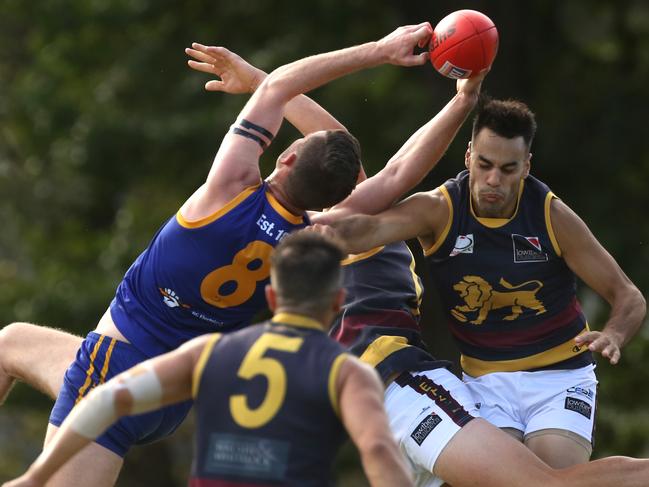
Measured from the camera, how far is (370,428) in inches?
175

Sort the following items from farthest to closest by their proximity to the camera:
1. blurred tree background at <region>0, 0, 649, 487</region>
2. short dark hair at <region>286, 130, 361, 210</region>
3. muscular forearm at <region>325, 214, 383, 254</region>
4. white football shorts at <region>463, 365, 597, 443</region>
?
blurred tree background at <region>0, 0, 649, 487</region>
white football shorts at <region>463, 365, 597, 443</region>
muscular forearm at <region>325, 214, 383, 254</region>
short dark hair at <region>286, 130, 361, 210</region>

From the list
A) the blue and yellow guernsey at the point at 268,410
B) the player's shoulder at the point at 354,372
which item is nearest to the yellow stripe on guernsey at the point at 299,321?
the blue and yellow guernsey at the point at 268,410

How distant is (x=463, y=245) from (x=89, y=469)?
85.5 inches

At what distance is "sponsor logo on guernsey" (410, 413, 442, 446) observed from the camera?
21.4ft

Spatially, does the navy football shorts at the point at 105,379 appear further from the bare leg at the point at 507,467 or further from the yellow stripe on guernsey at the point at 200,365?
the yellow stripe on guernsey at the point at 200,365

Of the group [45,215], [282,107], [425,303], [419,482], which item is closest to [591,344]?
[419,482]

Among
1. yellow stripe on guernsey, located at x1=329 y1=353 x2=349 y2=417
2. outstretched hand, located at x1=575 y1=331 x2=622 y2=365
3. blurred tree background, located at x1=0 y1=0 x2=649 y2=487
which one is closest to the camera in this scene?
yellow stripe on guernsey, located at x1=329 y1=353 x2=349 y2=417

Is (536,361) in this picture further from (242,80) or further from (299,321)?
(299,321)

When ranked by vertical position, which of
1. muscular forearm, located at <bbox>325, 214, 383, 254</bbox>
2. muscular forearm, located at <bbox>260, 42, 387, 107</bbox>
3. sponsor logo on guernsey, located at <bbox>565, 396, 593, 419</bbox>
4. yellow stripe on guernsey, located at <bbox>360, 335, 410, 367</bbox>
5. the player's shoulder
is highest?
muscular forearm, located at <bbox>260, 42, 387, 107</bbox>

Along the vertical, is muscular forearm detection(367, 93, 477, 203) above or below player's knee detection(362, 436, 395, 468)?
above

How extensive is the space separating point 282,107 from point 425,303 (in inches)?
355

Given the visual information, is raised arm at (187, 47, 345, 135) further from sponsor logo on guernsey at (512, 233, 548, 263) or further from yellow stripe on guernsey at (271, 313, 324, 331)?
yellow stripe on guernsey at (271, 313, 324, 331)

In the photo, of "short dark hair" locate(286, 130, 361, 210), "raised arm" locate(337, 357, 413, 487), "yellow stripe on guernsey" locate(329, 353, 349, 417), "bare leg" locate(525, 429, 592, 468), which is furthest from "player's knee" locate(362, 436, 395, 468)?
"bare leg" locate(525, 429, 592, 468)

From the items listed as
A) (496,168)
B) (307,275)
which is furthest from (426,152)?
(307,275)
